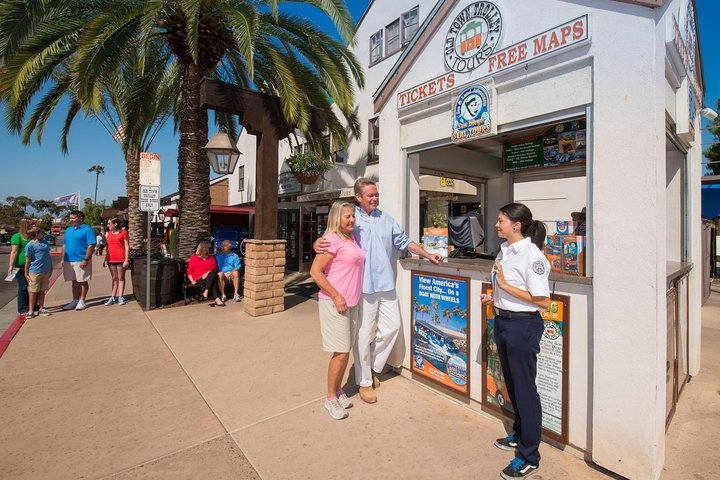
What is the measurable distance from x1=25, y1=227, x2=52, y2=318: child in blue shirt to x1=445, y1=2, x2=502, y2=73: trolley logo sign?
23.2 ft

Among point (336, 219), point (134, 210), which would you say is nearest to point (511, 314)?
point (336, 219)

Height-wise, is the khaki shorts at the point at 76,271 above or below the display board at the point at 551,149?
below

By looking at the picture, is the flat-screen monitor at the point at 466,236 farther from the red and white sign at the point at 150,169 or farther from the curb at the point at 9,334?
the red and white sign at the point at 150,169

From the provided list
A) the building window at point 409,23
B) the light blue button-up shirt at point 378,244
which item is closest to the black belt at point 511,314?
the light blue button-up shirt at point 378,244

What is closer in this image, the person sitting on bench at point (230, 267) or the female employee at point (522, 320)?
the female employee at point (522, 320)

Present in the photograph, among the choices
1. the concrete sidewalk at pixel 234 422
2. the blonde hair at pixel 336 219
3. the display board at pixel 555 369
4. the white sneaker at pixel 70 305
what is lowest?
the concrete sidewalk at pixel 234 422

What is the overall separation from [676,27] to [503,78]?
109 centimetres

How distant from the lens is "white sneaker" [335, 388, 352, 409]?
3.13 metres

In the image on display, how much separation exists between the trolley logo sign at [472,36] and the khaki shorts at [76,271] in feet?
22.9

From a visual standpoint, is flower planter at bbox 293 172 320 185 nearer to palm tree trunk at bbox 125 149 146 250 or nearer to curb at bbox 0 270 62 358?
palm tree trunk at bbox 125 149 146 250

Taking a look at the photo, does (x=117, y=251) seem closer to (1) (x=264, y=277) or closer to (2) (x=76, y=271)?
(2) (x=76, y=271)

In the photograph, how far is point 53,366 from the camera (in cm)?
413

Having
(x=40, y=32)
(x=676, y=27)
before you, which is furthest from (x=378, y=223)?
(x=40, y=32)

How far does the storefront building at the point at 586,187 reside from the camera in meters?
2.19
